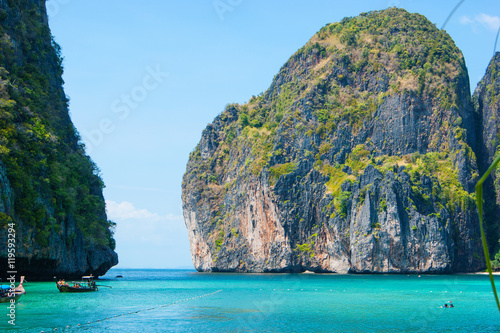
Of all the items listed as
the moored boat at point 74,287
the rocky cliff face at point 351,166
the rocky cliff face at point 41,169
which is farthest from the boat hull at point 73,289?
the rocky cliff face at point 351,166

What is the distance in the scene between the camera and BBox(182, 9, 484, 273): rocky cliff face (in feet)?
301

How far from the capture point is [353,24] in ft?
443

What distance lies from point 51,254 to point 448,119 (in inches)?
3354

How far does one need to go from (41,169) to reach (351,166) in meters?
69.1

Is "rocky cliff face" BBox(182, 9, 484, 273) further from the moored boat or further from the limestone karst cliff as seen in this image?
the moored boat

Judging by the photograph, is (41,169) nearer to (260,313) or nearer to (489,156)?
(260,313)

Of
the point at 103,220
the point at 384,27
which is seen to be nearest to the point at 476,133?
the point at 384,27

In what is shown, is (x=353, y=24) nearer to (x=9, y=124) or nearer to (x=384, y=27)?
(x=384, y=27)

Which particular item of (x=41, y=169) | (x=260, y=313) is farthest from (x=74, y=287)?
(x=260, y=313)

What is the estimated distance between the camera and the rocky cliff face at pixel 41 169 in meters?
49.2

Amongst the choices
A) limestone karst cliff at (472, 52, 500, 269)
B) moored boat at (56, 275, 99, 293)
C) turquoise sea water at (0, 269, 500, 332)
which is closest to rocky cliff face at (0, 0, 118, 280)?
moored boat at (56, 275, 99, 293)

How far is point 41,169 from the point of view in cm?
5556

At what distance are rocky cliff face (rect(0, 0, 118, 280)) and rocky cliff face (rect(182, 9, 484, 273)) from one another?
129ft

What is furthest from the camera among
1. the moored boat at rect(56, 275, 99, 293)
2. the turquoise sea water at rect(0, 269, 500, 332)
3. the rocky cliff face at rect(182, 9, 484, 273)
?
the rocky cliff face at rect(182, 9, 484, 273)
